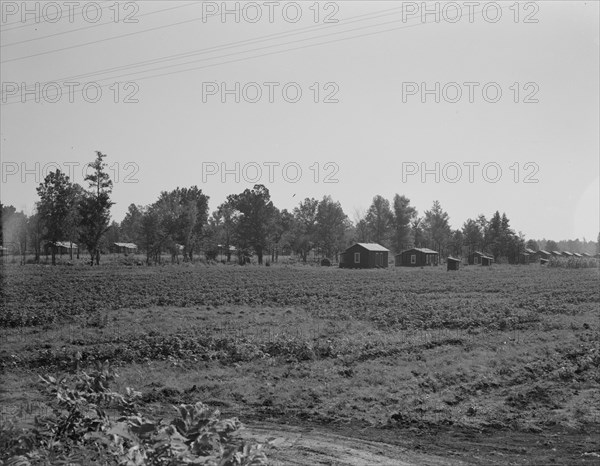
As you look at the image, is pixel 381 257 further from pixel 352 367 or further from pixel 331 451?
pixel 331 451

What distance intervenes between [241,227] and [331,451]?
8148 cm

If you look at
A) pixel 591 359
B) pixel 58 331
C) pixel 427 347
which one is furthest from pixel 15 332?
pixel 591 359

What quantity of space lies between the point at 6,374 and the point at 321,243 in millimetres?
84965

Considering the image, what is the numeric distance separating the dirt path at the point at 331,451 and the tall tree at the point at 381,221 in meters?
91.3

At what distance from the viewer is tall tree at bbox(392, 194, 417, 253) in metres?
97.2

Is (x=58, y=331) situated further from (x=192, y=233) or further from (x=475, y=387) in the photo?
(x=192, y=233)

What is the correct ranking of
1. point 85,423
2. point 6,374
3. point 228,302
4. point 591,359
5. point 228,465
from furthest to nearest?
1. point 228,302
2. point 591,359
3. point 6,374
4. point 85,423
5. point 228,465

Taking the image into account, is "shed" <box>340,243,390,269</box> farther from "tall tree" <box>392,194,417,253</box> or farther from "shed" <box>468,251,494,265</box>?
"tall tree" <box>392,194,417,253</box>

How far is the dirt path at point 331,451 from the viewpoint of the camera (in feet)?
22.4

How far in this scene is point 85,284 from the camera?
2978 centimetres

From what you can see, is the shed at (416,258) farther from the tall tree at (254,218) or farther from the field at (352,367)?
the field at (352,367)

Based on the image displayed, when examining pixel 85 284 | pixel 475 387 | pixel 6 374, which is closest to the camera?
pixel 475 387

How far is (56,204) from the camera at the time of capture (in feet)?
156

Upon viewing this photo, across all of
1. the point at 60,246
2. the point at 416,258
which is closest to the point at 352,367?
the point at 60,246
